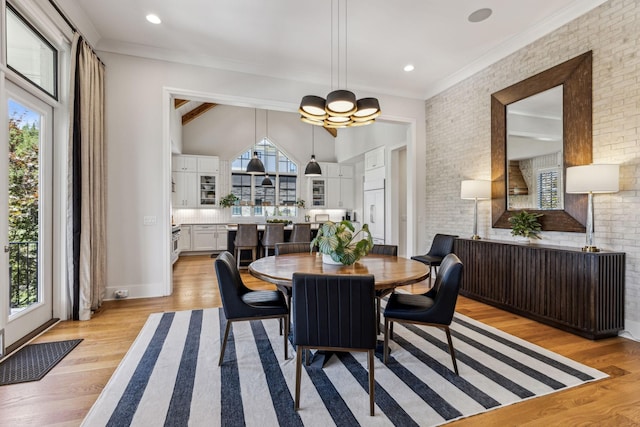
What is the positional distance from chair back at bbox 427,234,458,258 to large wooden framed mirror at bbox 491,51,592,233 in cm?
63

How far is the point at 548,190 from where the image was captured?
3.48 m

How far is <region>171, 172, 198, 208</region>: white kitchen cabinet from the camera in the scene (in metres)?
8.03

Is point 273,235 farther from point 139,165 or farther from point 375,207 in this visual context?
point 375,207

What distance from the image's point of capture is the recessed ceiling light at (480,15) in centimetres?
327

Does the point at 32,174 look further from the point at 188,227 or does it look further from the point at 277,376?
the point at 188,227

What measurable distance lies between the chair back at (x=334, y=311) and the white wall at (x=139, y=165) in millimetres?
3015

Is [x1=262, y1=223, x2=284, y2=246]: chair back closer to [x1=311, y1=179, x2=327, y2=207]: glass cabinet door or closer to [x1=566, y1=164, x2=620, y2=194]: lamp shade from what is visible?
[x1=311, y1=179, x2=327, y2=207]: glass cabinet door

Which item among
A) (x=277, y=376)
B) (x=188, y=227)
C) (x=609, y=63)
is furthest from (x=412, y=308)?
(x=188, y=227)

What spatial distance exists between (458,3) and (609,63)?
1526 mm

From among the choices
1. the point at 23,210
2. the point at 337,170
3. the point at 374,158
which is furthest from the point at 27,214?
the point at 337,170

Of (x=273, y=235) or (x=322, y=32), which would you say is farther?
(x=273, y=235)

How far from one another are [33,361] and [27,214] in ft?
4.27

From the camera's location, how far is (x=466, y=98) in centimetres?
465

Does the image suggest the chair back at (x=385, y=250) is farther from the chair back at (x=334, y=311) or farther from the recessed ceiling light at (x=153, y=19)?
the recessed ceiling light at (x=153, y=19)
